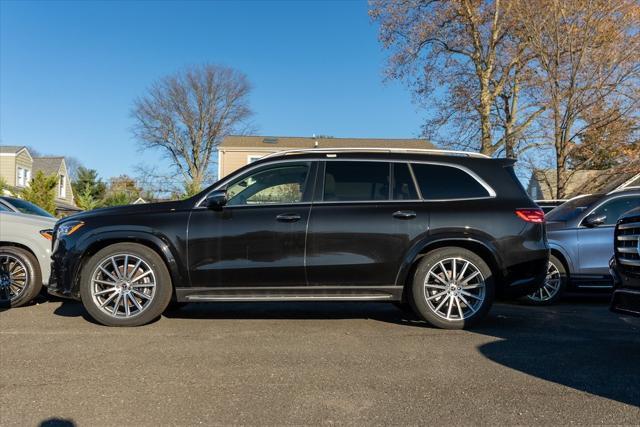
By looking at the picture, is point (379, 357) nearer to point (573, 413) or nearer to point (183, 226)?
point (573, 413)

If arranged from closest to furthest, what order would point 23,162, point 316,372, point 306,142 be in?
point 316,372 → point 306,142 → point 23,162

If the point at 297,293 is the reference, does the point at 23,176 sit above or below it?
above

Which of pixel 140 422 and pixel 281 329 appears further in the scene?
pixel 281 329

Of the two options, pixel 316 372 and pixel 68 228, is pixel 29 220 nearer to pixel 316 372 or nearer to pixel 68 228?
pixel 68 228

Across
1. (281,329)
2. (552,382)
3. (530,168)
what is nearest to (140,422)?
(281,329)

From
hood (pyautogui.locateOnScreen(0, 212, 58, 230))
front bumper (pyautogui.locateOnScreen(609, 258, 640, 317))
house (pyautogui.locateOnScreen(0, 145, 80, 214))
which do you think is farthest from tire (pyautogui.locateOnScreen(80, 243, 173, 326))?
house (pyautogui.locateOnScreen(0, 145, 80, 214))

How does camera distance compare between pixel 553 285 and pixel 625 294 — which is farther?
pixel 553 285

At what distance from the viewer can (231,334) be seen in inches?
203

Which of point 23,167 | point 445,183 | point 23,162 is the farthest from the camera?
point 23,167

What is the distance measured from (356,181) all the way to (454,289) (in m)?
1.55

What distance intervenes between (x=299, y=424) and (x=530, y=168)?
1899 centimetres

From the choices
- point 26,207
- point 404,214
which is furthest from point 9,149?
point 404,214

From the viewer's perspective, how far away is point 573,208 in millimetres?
7973

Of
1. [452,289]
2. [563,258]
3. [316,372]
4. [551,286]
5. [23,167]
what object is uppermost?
[23,167]
